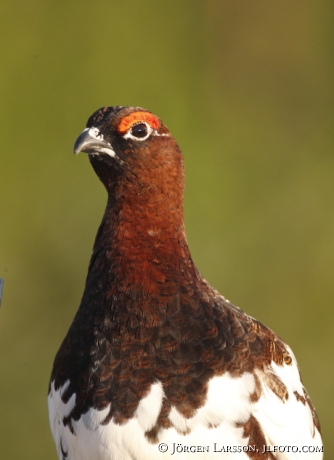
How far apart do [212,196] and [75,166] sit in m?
1.23

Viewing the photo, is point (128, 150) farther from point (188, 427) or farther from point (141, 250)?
point (188, 427)

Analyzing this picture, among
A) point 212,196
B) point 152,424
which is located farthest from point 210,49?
point 152,424

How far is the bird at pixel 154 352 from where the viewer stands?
9.29ft

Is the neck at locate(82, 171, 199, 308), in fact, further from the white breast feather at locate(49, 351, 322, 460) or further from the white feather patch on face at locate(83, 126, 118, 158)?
the white breast feather at locate(49, 351, 322, 460)

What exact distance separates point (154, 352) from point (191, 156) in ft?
14.4

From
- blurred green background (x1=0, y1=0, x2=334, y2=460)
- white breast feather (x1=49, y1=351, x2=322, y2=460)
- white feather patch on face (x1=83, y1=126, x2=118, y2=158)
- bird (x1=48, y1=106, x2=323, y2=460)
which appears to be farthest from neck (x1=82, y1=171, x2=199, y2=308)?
blurred green background (x1=0, y1=0, x2=334, y2=460)

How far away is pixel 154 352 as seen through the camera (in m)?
2.90

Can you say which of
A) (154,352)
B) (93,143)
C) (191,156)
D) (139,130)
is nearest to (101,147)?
(93,143)

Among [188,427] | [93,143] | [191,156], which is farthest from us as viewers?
[191,156]

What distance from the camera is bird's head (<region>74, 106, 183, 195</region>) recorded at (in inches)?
120

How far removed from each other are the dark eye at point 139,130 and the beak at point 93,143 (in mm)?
111

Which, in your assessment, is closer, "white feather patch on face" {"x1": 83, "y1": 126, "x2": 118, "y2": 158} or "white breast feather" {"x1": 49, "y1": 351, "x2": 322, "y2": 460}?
"white breast feather" {"x1": 49, "y1": 351, "x2": 322, "y2": 460}

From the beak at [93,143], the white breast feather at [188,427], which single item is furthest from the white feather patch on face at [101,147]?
the white breast feather at [188,427]

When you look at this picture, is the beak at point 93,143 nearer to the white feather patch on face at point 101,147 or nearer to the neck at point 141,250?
the white feather patch on face at point 101,147
